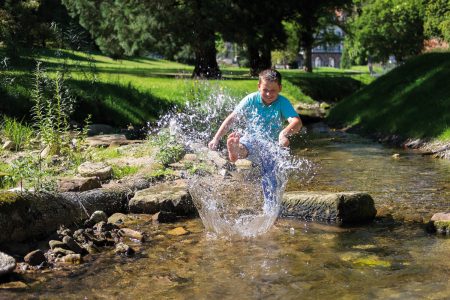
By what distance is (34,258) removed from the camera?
645 cm

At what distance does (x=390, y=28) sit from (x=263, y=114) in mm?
50763

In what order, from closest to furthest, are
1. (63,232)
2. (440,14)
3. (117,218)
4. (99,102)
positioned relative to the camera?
(63,232)
(117,218)
(99,102)
(440,14)

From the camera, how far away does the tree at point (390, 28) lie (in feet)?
172

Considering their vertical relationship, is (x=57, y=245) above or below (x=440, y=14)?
below

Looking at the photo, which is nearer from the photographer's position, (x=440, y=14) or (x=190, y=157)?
(x=190, y=157)

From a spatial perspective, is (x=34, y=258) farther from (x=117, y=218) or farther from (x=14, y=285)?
(x=117, y=218)

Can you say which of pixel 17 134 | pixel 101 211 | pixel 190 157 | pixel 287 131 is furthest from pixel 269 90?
pixel 17 134

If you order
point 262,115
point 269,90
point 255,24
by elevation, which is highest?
point 255,24

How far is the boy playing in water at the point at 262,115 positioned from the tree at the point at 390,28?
42022mm

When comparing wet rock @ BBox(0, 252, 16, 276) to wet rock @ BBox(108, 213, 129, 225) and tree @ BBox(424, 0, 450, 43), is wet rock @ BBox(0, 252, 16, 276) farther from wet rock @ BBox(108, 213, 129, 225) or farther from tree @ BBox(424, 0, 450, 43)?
tree @ BBox(424, 0, 450, 43)

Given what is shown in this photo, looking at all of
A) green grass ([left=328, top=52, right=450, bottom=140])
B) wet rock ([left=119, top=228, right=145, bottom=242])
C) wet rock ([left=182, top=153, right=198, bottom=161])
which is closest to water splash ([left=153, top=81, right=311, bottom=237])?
wet rock ([left=182, top=153, right=198, bottom=161])

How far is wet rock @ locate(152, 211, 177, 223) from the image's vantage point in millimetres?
8508

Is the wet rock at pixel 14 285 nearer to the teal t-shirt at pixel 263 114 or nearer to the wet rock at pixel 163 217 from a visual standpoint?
the wet rock at pixel 163 217

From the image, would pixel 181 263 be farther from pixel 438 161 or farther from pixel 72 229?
pixel 438 161
